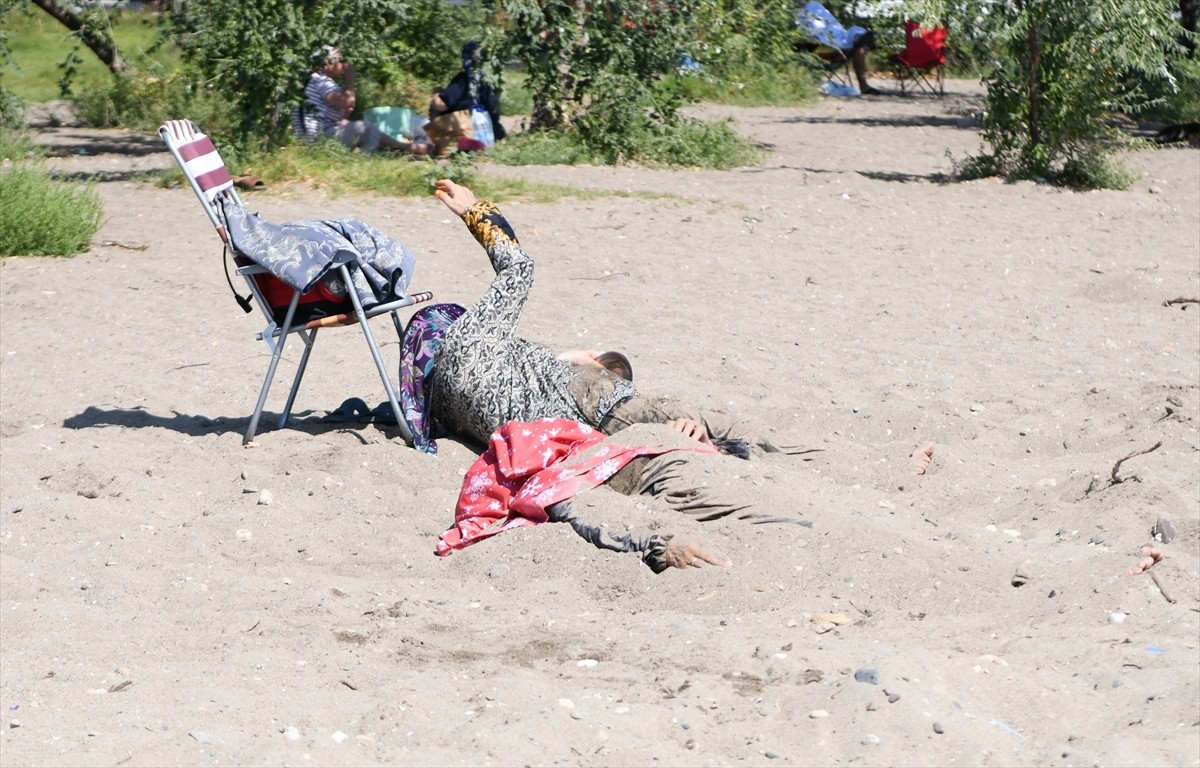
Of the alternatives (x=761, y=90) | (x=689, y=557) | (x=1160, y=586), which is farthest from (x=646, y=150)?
(x=1160, y=586)

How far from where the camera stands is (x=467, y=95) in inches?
494

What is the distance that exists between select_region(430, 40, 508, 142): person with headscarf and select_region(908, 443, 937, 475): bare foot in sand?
770 centimetres

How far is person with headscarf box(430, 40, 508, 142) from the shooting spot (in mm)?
12352

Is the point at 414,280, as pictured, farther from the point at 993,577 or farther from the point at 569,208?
the point at 993,577

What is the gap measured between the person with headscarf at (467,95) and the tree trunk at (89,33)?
3231 millimetres

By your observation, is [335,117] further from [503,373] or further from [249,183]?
[503,373]

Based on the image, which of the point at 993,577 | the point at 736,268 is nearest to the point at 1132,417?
the point at 993,577

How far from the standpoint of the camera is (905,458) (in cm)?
531

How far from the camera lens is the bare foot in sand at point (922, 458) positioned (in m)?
5.17

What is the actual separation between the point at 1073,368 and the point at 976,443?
1.21 m

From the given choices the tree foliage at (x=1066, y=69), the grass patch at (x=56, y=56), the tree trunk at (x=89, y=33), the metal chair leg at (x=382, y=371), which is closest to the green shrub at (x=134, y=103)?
the grass patch at (x=56, y=56)

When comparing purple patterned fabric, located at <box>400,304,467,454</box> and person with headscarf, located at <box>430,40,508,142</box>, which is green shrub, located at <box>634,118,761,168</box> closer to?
person with headscarf, located at <box>430,40,508,142</box>

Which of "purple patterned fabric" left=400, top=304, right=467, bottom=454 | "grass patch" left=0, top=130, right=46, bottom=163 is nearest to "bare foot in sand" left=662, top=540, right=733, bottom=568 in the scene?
"purple patterned fabric" left=400, top=304, right=467, bottom=454

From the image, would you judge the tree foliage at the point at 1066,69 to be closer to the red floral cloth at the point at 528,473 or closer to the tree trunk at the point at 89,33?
the red floral cloth at the point at 528,473
